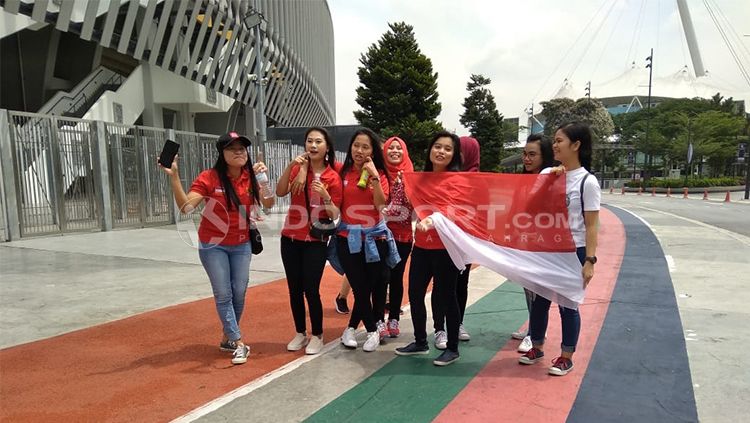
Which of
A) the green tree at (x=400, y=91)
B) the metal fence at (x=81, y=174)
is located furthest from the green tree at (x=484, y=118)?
the metal fence at (x=81, y=174)

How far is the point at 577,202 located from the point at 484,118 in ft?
120

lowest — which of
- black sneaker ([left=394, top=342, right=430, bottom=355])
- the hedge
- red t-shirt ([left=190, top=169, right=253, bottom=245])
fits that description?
black sneaker ([left=394, top=342, right=430, bottom=355])

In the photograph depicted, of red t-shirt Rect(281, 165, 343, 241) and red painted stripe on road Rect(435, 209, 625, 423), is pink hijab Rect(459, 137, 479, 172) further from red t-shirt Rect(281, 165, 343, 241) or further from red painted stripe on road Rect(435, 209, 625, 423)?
red painted stripe on road Rect(435, 209, 625, 423)

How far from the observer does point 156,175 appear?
13242 millimetres

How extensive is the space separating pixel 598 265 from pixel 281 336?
17.8ft

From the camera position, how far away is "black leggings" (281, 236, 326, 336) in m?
3.81

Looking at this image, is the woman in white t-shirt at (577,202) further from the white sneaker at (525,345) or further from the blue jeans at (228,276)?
the blue jeans at (228,276)

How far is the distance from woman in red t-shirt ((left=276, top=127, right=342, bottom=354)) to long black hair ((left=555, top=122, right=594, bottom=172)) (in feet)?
5.92

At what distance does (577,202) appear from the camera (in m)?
3.34

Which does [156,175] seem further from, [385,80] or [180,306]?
[385,80]

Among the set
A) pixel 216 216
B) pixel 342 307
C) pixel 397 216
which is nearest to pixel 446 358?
pixel 397 216

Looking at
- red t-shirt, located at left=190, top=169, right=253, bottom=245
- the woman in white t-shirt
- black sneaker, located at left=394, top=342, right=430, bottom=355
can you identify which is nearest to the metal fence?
red t-shirt, located at left=190, top=169, right=253, bottom=245

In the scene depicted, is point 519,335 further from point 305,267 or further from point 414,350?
point 305,267

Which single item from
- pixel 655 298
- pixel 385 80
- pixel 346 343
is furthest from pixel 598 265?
pixel 385 80
